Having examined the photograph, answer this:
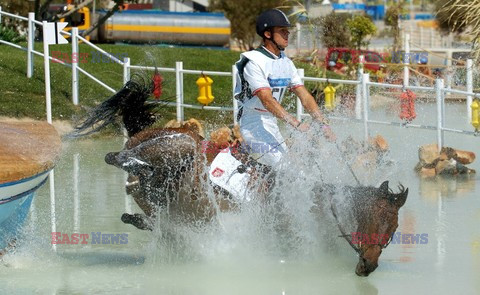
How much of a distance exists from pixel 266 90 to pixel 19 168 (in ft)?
6.10

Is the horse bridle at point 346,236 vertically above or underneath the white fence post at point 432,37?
underneath

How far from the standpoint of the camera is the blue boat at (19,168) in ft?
23.8

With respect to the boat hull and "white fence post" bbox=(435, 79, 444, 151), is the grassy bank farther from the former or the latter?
the boat hull

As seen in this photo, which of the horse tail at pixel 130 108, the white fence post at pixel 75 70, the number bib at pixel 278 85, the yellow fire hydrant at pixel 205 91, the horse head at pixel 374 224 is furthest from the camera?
the white fence post at pixel 75 70

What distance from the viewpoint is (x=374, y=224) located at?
705 cm

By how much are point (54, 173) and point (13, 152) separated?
5.11m

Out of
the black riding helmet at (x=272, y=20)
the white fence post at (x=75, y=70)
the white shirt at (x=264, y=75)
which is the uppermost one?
the white fence post at (x=75, y=70)

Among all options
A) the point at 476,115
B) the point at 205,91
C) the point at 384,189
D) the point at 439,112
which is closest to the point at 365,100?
the point at 439,112

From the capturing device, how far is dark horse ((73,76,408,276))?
7090 mm

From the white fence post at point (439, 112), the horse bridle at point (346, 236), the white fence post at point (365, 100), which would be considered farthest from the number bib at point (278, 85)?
the white fence post at point (365, 100)

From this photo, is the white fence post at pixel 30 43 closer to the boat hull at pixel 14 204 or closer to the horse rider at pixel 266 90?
the boat hull at pixel 14 204

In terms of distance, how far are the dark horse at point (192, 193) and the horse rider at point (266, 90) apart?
1.23ft

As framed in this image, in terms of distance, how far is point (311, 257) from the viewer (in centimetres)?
757

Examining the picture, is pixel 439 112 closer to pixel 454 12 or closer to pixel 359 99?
pixel 454 12
